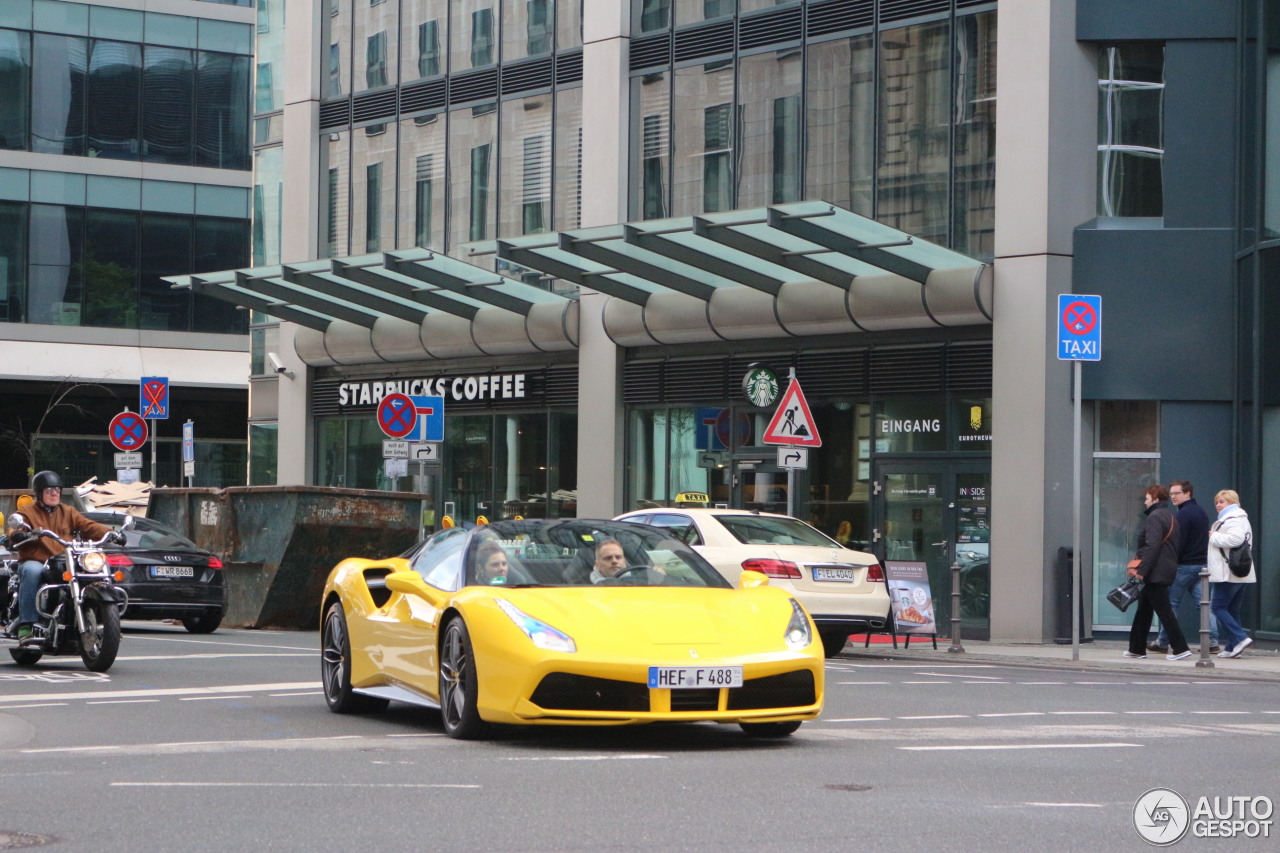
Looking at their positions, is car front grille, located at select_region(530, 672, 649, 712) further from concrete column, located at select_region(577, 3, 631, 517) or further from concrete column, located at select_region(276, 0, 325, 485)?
concrete column, located at select_region(276, 0, 325, 485)

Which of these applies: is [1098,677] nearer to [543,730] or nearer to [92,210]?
[543,730]

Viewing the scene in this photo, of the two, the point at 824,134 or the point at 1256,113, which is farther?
the point at 824,134

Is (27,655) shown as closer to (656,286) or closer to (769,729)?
(769,729)

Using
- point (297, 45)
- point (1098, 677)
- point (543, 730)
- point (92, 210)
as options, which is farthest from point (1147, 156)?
point (92, 210)

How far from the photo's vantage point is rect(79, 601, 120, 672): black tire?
51.0 ft

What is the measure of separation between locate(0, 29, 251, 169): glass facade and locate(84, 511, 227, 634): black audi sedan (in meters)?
32.3

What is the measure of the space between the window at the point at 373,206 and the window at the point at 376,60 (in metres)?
1.48

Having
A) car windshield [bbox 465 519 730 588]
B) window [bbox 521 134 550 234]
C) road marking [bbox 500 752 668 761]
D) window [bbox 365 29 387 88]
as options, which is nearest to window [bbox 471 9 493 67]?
window [bbox 521 134 550 234]

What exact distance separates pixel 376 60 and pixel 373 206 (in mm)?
2592

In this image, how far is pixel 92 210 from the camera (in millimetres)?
53500

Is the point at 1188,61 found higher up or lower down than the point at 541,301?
higher up

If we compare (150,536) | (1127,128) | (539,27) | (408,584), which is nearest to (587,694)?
(408,584)

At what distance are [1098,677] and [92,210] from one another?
4162 centimetres

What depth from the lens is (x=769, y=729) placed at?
10820 millimetres
